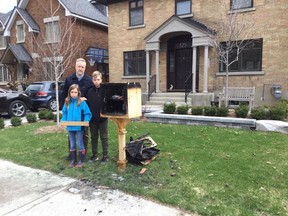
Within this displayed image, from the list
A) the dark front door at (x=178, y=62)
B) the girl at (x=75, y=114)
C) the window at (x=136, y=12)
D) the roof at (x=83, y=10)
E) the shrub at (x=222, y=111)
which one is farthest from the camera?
the roof at (x=83, y=10)

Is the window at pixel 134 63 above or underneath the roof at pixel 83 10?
underneath

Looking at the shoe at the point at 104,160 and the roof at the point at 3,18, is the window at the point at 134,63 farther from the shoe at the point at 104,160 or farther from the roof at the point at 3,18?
the roof at the point at 3,18

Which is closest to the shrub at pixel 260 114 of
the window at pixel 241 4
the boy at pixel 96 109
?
the boy at pixel 96 109

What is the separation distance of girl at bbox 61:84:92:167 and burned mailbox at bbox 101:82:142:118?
17.0 inches

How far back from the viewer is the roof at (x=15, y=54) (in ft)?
67.0

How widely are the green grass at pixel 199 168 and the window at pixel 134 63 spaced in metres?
9.40

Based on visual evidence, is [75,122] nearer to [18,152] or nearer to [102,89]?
[102,89]

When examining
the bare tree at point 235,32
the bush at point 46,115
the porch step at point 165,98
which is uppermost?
the bare tree at point 235,32

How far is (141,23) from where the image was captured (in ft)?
51.5

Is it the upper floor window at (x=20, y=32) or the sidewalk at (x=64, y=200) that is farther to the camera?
the upper floor window at (x=20, y=32)

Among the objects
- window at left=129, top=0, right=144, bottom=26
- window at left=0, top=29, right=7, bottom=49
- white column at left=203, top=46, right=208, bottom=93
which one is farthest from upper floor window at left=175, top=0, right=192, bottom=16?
window at left=0, top=29, right=7, bottom=49

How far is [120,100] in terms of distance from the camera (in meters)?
4.20

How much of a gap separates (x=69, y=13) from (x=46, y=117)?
11317 mm

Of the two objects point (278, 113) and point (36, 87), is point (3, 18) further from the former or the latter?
point (278, 113)
